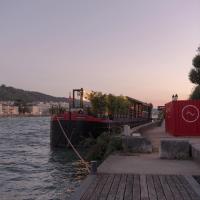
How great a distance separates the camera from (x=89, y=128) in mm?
36594

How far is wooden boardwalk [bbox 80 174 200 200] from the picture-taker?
9.28 metres

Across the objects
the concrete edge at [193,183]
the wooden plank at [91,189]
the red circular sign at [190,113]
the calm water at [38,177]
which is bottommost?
the calm water at [38,177]

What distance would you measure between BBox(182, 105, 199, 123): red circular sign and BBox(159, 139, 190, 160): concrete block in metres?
11.4

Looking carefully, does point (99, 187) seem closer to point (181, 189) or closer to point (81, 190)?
point (81, 190)

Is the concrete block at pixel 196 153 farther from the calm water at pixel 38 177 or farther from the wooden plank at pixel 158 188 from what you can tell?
the calm water at pixel 38 177

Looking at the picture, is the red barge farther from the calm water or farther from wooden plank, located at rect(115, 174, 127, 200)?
wooden plank, located at rect(115, 174, 127, 200)

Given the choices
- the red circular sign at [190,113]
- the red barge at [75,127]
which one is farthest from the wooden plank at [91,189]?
the red barge at [75,127]

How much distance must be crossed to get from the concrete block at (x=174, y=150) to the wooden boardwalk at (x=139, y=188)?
409 centimetres

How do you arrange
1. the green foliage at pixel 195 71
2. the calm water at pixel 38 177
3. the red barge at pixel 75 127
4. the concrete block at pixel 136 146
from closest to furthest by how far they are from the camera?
the calm water at pixel 38 177 → the concrete block at pixel 136 146 → the red barge at pixel 75 127 → the green foliage at pixel 195 71

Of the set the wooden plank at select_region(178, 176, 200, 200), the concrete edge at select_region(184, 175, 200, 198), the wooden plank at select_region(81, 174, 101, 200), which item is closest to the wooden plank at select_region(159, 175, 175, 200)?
the wooden plank at select_region(178, 176, 200, 200)

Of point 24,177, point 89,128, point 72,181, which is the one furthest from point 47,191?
point 89,128

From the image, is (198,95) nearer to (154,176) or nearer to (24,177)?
(24,177)

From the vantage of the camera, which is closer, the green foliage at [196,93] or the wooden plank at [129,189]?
the wooden plank at [129,189]

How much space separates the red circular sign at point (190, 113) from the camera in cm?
2716
